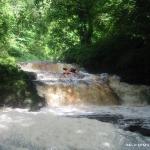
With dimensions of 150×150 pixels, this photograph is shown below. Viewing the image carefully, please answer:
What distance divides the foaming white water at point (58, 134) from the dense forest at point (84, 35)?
2.66 m

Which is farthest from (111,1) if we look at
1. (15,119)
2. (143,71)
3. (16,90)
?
(15,119)

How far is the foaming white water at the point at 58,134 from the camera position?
28.6 feet

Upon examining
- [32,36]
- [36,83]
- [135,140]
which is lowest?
[135,140]

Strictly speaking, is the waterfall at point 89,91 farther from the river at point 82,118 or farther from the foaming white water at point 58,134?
the foaming white water at point 58,134

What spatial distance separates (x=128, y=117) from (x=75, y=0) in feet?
51.0

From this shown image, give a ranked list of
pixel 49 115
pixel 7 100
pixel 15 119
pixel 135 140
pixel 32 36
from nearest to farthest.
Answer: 1. pixel 135 140
2. pixel 15 119
3. pixel 49 115
4. pixel 7 100
5. pixel 32 36

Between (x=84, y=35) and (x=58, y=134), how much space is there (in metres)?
18.1

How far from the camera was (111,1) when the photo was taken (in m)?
23.1

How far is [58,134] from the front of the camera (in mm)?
9547

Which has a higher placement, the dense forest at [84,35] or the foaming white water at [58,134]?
the dense forest at [84,35]

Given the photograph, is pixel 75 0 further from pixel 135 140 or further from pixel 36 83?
pixel 135 140

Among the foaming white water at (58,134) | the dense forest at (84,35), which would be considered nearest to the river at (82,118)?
the foaming white water at (58,134)

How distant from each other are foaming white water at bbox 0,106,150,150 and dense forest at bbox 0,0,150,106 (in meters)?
2.66

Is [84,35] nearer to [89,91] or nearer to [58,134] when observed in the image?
[89,91]
